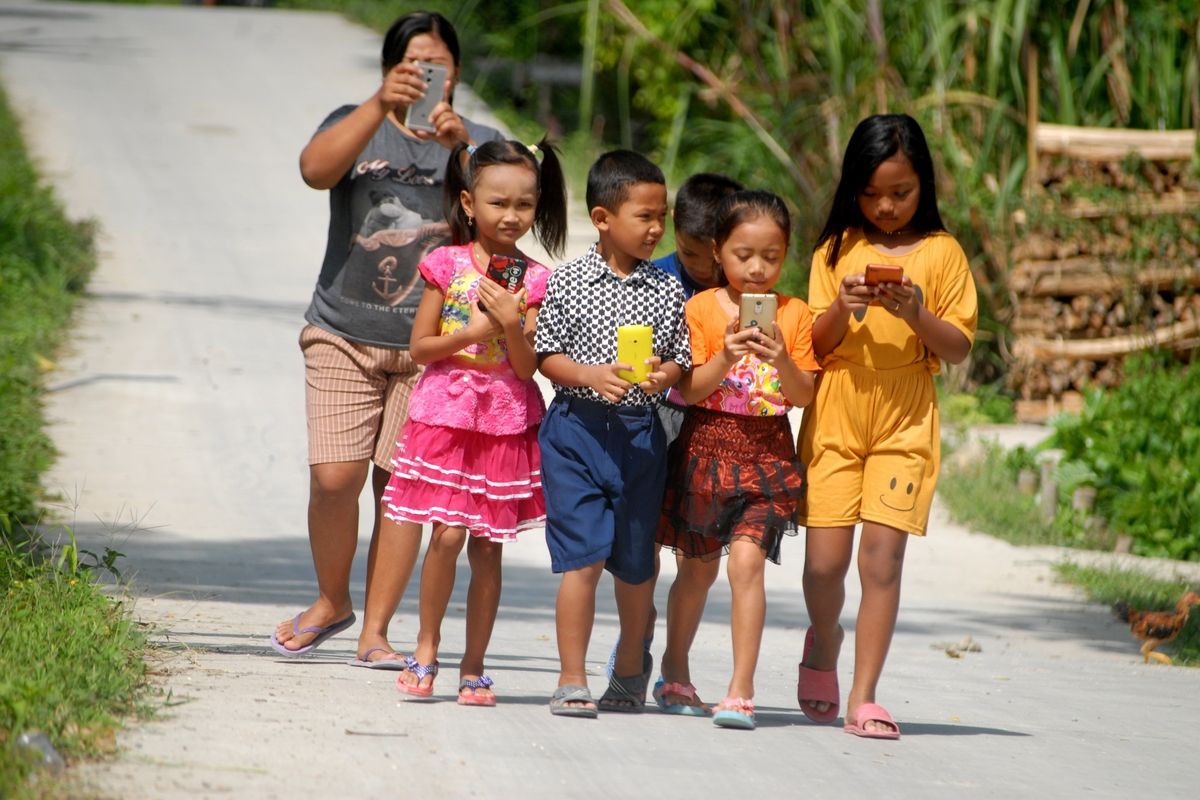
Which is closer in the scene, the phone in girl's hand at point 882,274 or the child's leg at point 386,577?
the phone in girl's hand at point 882,274

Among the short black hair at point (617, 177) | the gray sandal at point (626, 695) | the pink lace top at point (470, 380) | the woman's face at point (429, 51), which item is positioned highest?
the woman's face at point (429, 51)

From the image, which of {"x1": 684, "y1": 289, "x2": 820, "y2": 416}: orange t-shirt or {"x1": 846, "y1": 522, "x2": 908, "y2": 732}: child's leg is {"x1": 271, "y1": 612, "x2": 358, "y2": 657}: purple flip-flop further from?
{"x1": 846, "y1": 522, "x2": 908, "y2": 732}: child's leg

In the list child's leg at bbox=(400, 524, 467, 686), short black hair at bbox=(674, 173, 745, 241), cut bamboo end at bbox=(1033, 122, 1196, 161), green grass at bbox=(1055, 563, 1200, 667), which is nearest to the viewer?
child's leg at bbox=(400, 524, 467, 686)

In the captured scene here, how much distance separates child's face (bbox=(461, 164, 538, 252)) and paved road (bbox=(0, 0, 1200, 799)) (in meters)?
1.29

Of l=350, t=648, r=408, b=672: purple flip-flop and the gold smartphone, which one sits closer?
the gold smartphone

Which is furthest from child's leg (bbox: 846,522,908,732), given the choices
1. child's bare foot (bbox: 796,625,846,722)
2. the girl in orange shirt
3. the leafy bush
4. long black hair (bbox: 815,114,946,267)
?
the leafy bush

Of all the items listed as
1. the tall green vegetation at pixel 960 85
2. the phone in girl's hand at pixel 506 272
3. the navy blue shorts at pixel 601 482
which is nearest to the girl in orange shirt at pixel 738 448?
the navy blue shorts at pixel 601 482

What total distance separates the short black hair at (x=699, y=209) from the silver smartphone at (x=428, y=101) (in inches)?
30.1

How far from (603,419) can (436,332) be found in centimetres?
53

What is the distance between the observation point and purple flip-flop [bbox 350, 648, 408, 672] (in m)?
4.84

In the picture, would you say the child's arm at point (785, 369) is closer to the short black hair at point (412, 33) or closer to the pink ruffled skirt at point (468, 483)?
the pink ruffled skirt at point (468, 483)

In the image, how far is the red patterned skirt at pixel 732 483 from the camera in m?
4.52

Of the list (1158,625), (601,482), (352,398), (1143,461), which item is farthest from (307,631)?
(1143,461)

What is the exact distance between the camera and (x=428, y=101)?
4922 millimetres
